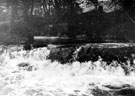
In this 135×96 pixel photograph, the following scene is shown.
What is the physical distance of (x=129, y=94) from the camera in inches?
302

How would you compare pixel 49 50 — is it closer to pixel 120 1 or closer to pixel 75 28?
pixel 75 28

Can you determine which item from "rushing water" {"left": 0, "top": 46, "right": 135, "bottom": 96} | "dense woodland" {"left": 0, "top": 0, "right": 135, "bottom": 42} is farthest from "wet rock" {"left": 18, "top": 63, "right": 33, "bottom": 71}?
"dense woodland" {"left": 0, "top": 0, "right": 135, "bottom": 42}

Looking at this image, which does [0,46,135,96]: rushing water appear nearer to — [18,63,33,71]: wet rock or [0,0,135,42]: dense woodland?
[18,63,33,71]: wet rock

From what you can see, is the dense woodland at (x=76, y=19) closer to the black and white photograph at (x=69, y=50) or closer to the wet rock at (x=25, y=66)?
the black and white photograph at (x=69, y=50)

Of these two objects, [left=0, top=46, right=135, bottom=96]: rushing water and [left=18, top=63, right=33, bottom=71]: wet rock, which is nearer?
[left=0, top=46, right=135, bottom=96]: rushing water

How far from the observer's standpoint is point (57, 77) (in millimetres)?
9953

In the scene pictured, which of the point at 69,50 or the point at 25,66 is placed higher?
the point at 69,50

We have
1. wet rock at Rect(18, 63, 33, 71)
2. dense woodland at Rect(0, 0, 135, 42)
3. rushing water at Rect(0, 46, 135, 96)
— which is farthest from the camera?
dense woodland at Rect(0, 0, 135, 42)

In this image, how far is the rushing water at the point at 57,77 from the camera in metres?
8.12

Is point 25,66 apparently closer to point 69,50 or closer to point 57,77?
point 57,77

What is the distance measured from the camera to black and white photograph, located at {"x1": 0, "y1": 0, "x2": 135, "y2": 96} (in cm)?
859

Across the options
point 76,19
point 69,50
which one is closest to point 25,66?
point 69,50

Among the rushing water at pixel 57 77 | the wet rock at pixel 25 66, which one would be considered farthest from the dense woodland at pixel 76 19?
the wet rock at pixel 25 66

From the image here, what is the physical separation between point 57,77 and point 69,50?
7.81ft
